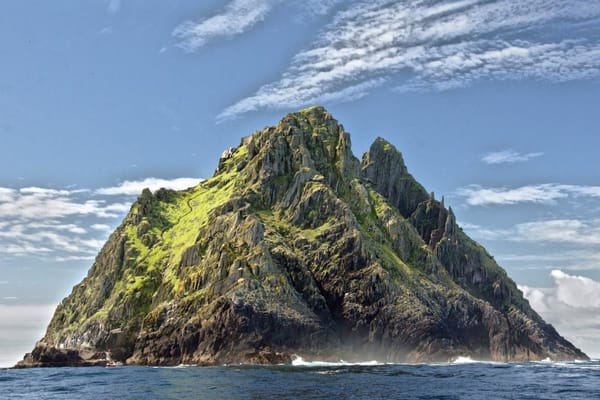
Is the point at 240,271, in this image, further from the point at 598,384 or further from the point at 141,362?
the point at 598,384

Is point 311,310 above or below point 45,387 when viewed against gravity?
above

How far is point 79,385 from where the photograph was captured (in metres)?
102

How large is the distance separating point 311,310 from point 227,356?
33.7m

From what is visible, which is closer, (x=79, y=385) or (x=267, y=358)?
(x=79, y=385)

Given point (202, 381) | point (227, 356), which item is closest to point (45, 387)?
point (202, 381)

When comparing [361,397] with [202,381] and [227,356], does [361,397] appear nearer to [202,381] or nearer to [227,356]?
[202,381]

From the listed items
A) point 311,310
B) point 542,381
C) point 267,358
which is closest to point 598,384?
point 542,381

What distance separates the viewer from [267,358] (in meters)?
172

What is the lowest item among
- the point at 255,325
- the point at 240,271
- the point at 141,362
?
the point at 141,362

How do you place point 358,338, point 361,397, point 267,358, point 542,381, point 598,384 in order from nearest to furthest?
point 361,397 < point 598,384 < point 542,381 < point 267,358 < point 358,338

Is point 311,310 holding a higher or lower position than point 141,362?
higher

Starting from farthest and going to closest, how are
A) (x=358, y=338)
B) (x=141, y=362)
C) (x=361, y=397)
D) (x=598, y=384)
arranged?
(x=358, y=338) < (x=141, y=362) < (x=598, y=384) < (x=361, y=397)

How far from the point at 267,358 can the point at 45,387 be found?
259ft

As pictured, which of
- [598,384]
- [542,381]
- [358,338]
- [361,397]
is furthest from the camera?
[358,338]
